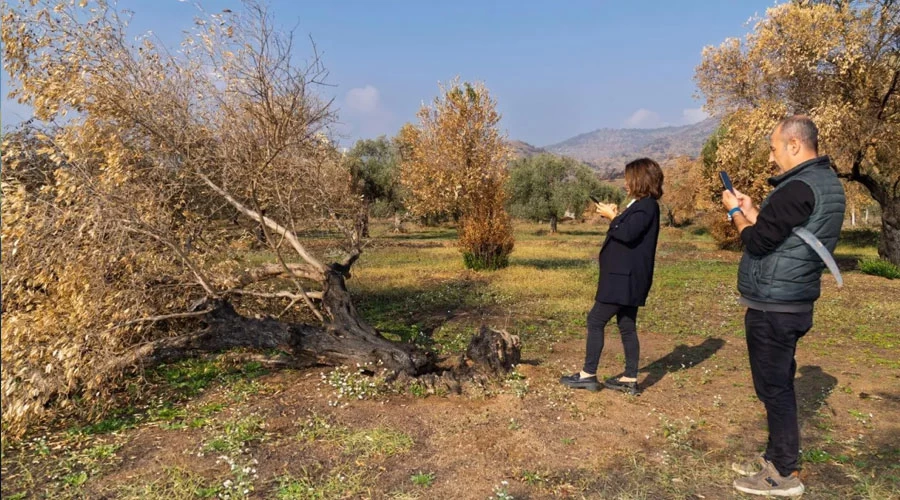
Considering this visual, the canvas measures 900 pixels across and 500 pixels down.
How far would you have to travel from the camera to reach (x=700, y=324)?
390 inches

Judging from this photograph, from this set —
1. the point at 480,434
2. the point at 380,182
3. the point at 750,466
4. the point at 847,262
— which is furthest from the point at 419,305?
the point at 380,182

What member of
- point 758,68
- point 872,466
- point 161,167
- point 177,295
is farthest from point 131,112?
point 758,68

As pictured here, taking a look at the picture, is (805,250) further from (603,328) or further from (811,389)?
(811,389)

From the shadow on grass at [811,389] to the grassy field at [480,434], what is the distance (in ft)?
0.09

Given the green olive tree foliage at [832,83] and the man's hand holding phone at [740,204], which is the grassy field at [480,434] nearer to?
the man's hand holding phone at [740,204]

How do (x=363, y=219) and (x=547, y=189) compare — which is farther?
(x=547, y=189)

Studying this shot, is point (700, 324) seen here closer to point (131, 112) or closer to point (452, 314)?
point (452, 314)

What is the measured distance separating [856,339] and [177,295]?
1015cm

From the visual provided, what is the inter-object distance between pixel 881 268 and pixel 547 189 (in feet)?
96.1

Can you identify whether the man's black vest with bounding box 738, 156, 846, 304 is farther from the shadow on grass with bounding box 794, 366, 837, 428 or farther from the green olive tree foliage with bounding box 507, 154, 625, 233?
the green olive tree foliage with bounding box 507, 154, 625, 233

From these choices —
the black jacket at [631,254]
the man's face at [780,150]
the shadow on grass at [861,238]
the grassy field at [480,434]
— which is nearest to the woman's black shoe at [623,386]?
the grassy field at [480,434]

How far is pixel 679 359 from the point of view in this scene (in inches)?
296

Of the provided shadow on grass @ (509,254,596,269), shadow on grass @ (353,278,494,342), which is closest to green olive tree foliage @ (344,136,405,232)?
shadow on grass @ (509,254,596,269)

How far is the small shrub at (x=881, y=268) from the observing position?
50.0 ft
